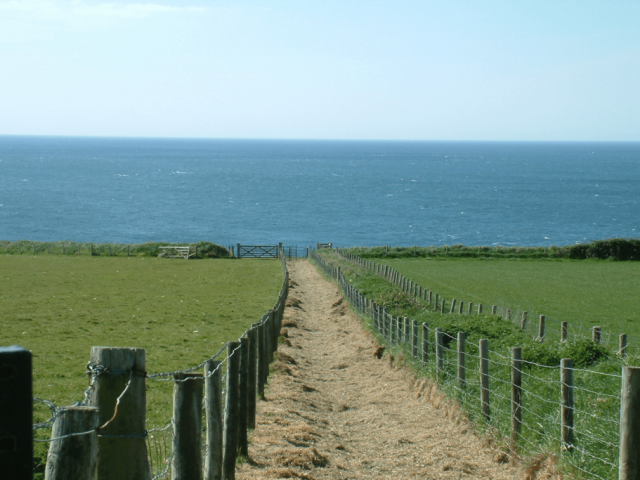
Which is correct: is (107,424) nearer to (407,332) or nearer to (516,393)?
(516,393)

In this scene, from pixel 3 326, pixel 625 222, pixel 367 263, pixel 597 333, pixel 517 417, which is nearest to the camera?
pixel 517 417

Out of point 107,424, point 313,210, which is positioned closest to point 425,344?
point 107,424

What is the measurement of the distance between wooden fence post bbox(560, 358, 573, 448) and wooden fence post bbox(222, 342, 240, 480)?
361 centimetres

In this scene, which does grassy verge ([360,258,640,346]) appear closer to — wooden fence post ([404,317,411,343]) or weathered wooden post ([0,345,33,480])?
wooden fence post ([404,317,411,343])

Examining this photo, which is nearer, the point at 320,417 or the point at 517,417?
the point at 517,417

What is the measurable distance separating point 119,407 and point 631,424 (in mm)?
3932

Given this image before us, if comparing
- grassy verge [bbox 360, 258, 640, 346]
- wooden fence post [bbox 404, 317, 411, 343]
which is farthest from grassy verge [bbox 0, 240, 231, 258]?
wooden fence post [bbox 404, 317, 411, 343]

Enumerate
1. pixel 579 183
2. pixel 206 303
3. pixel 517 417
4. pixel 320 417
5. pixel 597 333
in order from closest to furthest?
pixel 517 417 → pixel 320 417 → pixel 597 333 → pixel 206 303 → pixel 579 183

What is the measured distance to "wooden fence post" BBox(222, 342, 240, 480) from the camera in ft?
21.8

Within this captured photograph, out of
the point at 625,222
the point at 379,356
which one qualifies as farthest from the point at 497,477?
the point at 625,222

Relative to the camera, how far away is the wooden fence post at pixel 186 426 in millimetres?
4469

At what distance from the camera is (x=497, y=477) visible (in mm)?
7387

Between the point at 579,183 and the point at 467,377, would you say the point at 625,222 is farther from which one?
the point at 467,377

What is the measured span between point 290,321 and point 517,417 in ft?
44.7
